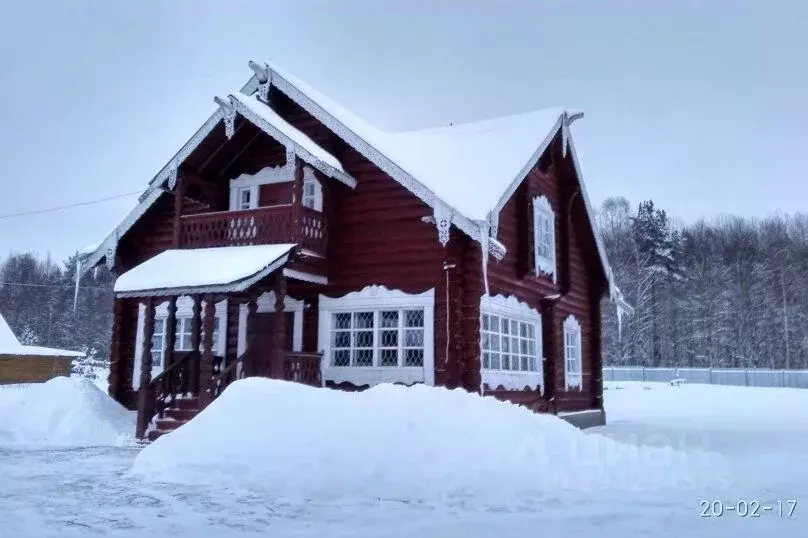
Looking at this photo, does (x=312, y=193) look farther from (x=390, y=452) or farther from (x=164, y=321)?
(x=390, y=452)

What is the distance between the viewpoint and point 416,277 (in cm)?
1441

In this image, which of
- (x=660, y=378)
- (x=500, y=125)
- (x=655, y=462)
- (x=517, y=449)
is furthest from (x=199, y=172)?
(x=660, y=378)

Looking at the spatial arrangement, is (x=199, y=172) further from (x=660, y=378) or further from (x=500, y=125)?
(x=660, y=378)

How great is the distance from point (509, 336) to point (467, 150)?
4.79m

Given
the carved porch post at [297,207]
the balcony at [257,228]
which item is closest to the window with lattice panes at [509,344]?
the balcony at [257,228]

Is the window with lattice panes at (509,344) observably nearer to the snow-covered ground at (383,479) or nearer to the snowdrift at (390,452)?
the snow-covered ground at (383,479)

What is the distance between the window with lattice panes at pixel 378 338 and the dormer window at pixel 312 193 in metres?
2.51

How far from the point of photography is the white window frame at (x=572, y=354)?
63.6 feet

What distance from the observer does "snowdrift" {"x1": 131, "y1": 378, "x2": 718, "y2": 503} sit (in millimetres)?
8086

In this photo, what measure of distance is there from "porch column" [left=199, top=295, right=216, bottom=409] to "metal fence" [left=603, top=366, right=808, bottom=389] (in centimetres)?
4584

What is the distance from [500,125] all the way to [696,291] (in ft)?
156

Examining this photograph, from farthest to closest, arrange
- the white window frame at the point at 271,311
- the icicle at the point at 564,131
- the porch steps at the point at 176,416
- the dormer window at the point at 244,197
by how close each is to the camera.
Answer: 1. the icicle at the point at 564,131
2. the dormer window at the point at 244,197
3. the white window frame at the point at 271,311
4. the porch steps at the point at 176,416

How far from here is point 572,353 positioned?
20141 mm

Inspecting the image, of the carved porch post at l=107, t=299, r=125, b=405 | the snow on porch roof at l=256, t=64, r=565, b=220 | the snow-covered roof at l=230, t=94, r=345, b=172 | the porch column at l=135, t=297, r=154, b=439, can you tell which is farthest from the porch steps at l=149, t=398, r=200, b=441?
the snow on porch roof at l=256, t=64, r=565, b=220
